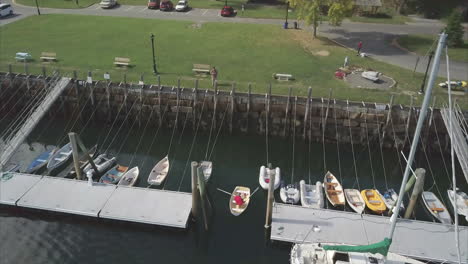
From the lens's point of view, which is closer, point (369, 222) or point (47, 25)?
point (369, 222)

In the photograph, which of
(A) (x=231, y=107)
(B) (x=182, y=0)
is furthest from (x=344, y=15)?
(B) (x=182, y=0)

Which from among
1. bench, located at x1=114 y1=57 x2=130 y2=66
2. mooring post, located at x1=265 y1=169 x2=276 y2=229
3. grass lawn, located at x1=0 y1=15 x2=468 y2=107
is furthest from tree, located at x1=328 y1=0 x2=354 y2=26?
mooring post, located at x1=265 y1=169 x2=276 y2=229

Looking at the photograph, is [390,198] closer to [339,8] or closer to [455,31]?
[339,8]

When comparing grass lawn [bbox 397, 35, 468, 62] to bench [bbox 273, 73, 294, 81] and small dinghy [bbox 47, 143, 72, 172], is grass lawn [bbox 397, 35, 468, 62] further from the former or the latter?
small dinghy [bbox 47, 143, 72, 172]

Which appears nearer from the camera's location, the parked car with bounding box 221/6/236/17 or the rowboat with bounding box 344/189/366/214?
the rowboat with bounding box 344/189/366/214

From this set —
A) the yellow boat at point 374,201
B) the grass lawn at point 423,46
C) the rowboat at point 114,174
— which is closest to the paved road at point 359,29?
the grass lawn at point 423,46

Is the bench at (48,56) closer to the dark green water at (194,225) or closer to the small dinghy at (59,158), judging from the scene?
the dark green water at (194,225)

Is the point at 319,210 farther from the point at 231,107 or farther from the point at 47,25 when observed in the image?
the point at 47,25
